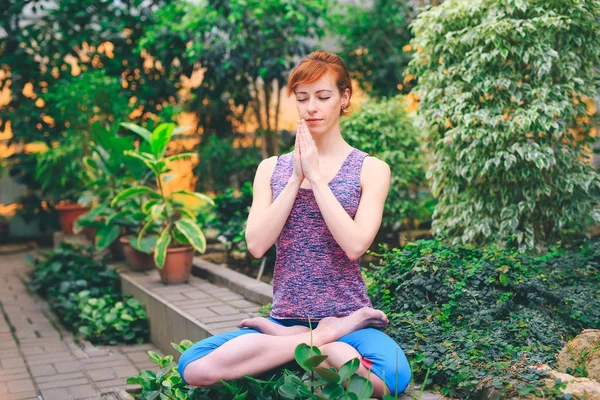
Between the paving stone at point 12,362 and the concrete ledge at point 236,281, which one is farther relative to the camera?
the concrete ledge at point 236,281

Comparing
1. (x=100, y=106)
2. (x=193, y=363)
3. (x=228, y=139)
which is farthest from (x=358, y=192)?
(x=228, y=139)

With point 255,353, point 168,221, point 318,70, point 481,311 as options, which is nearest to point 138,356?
point 168,221

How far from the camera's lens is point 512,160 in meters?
4.40

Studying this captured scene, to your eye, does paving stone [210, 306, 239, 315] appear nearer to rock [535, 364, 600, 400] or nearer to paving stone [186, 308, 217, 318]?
paving stone [186, 308, 217, 318]

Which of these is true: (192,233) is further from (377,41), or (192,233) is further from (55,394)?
(377,41)

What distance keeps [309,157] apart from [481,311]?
1.22 metres

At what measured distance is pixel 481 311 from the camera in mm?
3188

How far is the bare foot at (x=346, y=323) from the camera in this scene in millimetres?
2584

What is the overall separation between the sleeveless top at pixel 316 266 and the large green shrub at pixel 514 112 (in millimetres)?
2010

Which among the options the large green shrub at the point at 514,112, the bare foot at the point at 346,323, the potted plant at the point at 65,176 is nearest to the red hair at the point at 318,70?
the bare foot at the point at 346,323

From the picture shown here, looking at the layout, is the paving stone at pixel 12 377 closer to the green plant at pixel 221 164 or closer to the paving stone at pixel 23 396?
the paving stone at pixel 23 396

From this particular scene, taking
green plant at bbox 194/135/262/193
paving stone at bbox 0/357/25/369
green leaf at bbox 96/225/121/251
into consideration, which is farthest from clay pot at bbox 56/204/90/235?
paving stone at bbox 0/357/25/369

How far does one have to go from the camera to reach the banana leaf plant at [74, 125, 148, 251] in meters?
5.74

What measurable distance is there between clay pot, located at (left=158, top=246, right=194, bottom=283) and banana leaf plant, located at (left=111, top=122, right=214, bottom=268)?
8cm
